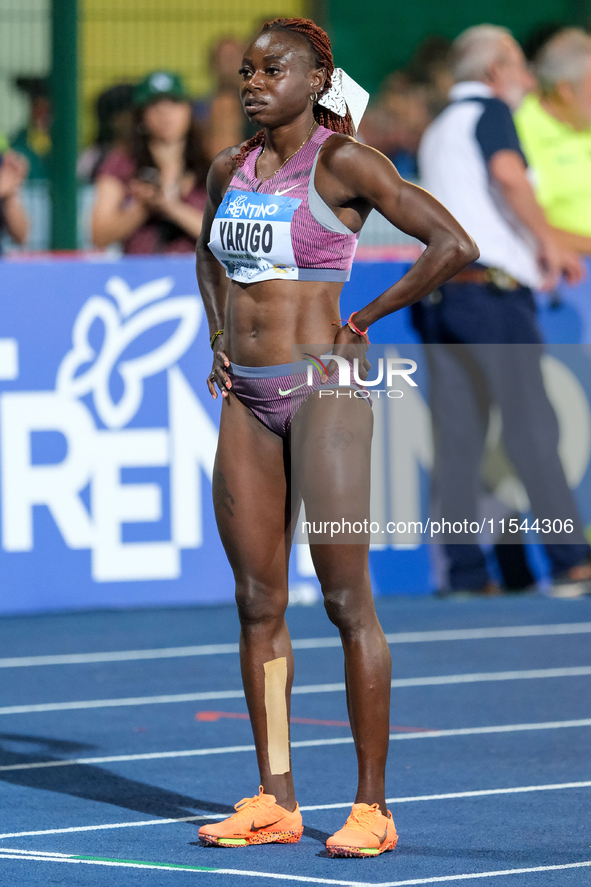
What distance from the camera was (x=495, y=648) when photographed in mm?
7977

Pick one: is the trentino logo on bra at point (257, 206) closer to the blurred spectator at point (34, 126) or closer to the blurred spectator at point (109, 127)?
the blurred spectator at point (109, 127)

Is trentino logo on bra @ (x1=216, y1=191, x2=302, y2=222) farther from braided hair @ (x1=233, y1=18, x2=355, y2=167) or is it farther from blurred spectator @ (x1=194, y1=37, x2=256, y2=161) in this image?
blurred spectator @ (x1=194, y1=37, x2=256, y2=161)

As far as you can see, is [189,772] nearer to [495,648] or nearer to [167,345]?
[495,648]

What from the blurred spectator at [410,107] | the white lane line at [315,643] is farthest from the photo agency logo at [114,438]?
the blurred spectator at [410,107]

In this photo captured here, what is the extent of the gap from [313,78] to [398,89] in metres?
9.81

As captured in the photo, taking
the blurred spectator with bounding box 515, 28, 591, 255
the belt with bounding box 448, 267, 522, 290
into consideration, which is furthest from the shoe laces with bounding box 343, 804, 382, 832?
the blurred spectator with bounding box 515, 28, 591, 255

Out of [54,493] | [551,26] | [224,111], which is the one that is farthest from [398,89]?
[54,493]

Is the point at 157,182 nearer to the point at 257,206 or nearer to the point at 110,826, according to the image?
the point at 257,206

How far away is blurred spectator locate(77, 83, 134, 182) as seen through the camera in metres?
11.1

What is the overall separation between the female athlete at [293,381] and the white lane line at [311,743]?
1.25 meters

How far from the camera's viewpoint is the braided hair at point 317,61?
455cm

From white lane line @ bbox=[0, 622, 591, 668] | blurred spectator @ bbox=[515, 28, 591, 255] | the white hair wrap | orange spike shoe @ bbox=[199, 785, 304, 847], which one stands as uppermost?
blurred spectator @ bbox=[515, 28, 591, 255]

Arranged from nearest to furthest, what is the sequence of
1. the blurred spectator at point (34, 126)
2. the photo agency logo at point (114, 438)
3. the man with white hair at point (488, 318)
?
the photo agency logo at point (114, 438) < the man with white hair at point (488, 318) < the blurred spectator at point (34, 126)

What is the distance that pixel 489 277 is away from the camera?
9.20 metres
